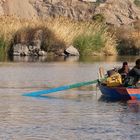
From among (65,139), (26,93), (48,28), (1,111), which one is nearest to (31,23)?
(48,28)

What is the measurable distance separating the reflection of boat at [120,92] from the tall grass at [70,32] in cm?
3004

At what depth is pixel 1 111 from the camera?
2056cm

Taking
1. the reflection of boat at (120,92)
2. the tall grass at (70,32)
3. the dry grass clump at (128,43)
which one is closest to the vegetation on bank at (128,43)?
the dry grass clump at (128,43)

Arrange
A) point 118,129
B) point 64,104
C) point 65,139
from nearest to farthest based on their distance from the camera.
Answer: point 65,139, point 118,129, point 64,104

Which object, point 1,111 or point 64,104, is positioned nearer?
point 1,111

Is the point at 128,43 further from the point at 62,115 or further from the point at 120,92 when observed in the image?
the point at 62,115

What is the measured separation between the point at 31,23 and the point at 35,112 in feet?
121

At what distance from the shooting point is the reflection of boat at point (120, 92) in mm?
23266

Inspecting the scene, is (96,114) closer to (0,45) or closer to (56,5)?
(0,45)

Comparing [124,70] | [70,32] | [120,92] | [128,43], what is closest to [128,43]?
[128,43]

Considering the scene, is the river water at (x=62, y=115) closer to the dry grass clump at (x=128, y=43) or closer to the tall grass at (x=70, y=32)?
the tall grass at (x=70, y=32)

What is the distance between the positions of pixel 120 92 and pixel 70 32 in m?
32.7

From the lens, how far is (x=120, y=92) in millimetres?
23625

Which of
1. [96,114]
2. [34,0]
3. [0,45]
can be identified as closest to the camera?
[96,114]
